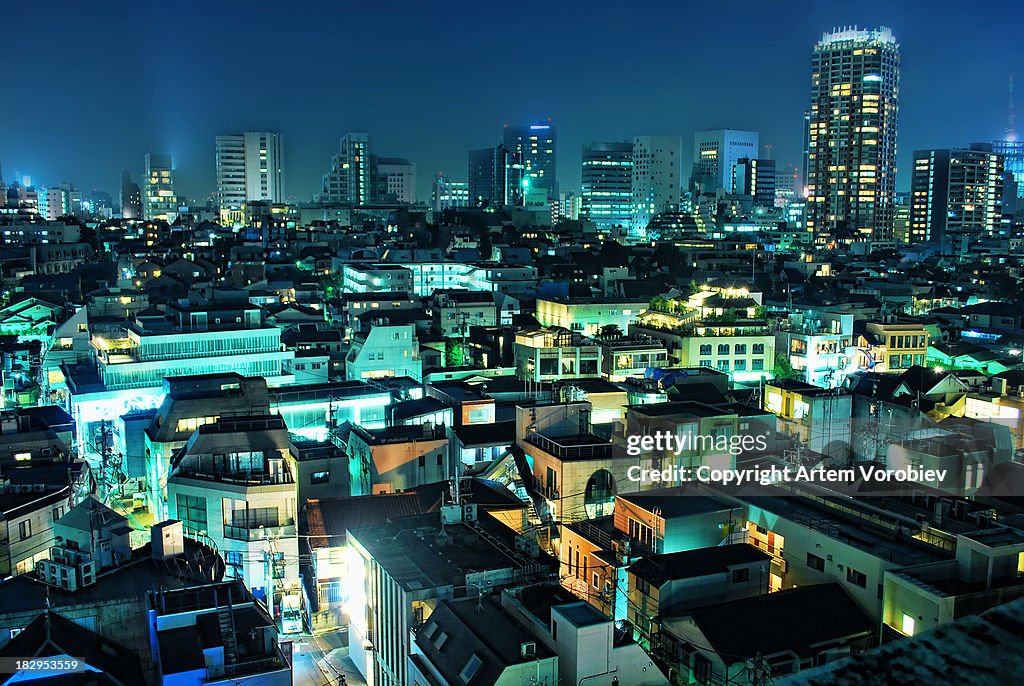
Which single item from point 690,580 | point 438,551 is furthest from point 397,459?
point 690,580

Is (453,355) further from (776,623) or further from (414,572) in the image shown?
(776,623)

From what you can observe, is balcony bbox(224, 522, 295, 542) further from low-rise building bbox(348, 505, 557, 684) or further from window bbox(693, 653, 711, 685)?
window bbox(693, 653, 711, 685)

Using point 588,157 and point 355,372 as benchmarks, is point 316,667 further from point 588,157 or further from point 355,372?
point 588,157

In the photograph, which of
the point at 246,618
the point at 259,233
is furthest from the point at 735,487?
the point at 259,233

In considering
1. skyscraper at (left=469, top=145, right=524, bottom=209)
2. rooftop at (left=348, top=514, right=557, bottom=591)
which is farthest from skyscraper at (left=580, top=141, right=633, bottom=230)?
rooftop at (left=348, top=514, right=557, bottom=591)

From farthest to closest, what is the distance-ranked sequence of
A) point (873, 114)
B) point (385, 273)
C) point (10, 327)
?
1. point (873, 114)
2. point (385, 273)
3. point (10, 327)

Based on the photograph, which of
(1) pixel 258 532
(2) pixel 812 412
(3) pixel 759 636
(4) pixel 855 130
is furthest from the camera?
(4) pixel 855 130
